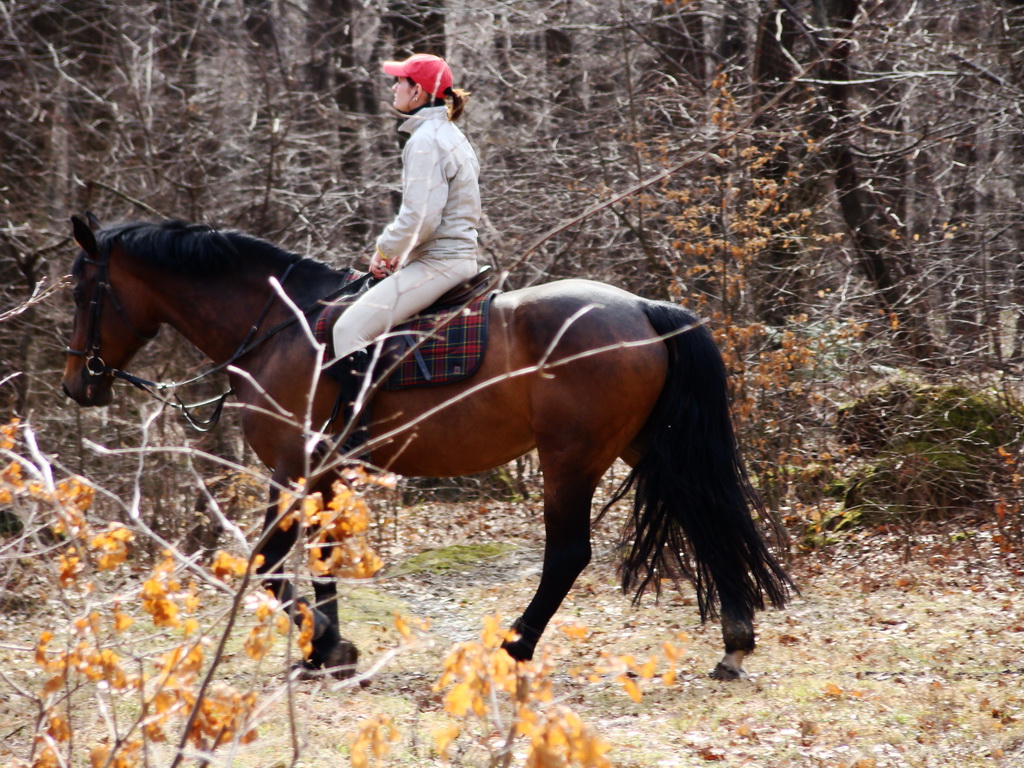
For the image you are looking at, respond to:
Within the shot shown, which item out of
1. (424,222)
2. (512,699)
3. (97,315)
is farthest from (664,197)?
(512,699)

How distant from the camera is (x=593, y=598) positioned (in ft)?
25.0

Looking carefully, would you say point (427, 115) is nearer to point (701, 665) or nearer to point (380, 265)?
point (380, 265)

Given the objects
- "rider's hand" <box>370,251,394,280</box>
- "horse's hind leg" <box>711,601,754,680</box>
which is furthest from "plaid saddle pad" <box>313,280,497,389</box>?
"horse's hind leg" <box>711,601,754,680</box>

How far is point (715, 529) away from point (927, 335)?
439cm

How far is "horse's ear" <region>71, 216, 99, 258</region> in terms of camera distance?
222 inches

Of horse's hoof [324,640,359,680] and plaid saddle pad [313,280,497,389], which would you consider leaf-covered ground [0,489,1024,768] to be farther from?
plaid saddle pad [313,280,497,389]

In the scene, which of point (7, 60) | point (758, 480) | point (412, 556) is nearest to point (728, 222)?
point (758, 480)

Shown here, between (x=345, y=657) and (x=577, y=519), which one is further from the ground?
(x=577, y=519)

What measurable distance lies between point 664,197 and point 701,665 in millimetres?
4416

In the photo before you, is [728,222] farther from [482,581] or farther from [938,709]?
[938,709]

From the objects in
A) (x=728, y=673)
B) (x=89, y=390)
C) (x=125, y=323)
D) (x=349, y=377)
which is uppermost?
(x=125, y=323)

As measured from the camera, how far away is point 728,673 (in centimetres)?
545

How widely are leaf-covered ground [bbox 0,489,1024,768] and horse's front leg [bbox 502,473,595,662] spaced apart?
17 centimetres

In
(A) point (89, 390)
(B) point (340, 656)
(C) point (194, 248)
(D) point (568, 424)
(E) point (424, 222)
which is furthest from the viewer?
(A) point (89, 390)
